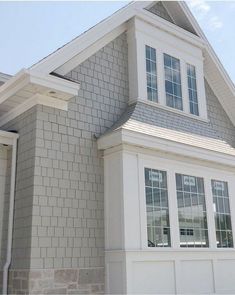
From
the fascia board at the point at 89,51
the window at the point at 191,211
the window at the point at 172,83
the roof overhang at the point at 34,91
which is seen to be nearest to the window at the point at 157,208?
the window at the point at 191,211

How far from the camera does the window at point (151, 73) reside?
954 cm

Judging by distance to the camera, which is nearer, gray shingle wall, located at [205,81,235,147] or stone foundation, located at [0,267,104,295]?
stone foundation, located at [0,267,104,295]

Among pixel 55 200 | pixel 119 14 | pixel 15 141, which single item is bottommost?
pixel 55 200

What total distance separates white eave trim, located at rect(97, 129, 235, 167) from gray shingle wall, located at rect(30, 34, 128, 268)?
462 millimetres

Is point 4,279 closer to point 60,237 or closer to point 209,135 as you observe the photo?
point 60,237

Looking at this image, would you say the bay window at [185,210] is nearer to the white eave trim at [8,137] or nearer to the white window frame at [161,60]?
the white window frame at [161,60]

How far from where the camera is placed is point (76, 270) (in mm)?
7289

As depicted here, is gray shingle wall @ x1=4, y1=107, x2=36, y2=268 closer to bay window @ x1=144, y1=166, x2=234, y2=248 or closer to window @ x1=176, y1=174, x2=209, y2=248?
bay window @ x1=144, y1=166, x2=234, y2=248

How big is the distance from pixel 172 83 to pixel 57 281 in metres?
5.53

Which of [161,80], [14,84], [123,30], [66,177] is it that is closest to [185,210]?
[66,177]

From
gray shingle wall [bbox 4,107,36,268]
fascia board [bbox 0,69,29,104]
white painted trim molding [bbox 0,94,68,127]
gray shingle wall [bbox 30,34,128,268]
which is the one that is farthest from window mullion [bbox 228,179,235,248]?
fascia board [bbox 0,69,29,104]

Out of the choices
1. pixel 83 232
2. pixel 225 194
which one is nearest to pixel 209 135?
pixel 225 194

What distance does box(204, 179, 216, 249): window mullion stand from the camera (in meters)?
8.81

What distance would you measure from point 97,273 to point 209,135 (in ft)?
15.1
